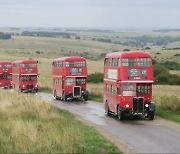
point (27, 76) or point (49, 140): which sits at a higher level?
point (49, 140)

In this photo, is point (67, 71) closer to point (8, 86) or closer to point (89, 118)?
point (89, 118)

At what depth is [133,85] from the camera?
2898cm

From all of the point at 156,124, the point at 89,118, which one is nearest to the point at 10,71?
the point at 89,118

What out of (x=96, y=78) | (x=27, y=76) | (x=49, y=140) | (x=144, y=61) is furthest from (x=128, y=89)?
(x=96, y=78)

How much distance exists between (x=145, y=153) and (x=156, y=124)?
9236 millimetres

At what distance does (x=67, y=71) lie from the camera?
4791 centimetres

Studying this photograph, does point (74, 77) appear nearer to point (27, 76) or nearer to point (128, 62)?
point (27, 76)

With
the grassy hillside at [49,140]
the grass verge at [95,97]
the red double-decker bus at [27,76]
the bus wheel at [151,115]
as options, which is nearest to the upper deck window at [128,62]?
the bus wheel at [151,115]

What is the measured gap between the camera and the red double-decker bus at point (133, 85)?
94.8ft

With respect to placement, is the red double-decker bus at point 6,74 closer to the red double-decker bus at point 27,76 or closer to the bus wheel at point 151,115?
the red double-decker bus at point 27,76

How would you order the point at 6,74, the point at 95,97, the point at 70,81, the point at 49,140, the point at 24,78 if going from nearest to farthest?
the point at 49,140, the point at 70,81, the point at 95,97, the point at 24,78, the point at 6,74

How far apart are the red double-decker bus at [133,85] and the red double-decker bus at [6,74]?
45404mm

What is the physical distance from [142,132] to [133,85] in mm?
5754

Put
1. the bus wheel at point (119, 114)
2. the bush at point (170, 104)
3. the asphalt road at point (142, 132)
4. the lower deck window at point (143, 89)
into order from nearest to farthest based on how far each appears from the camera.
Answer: the asphalt road at point (142, 132) → the bus wheel at point (119, 114) → the lower deck window at point (143, 89) → the bush at point (170, 104)
